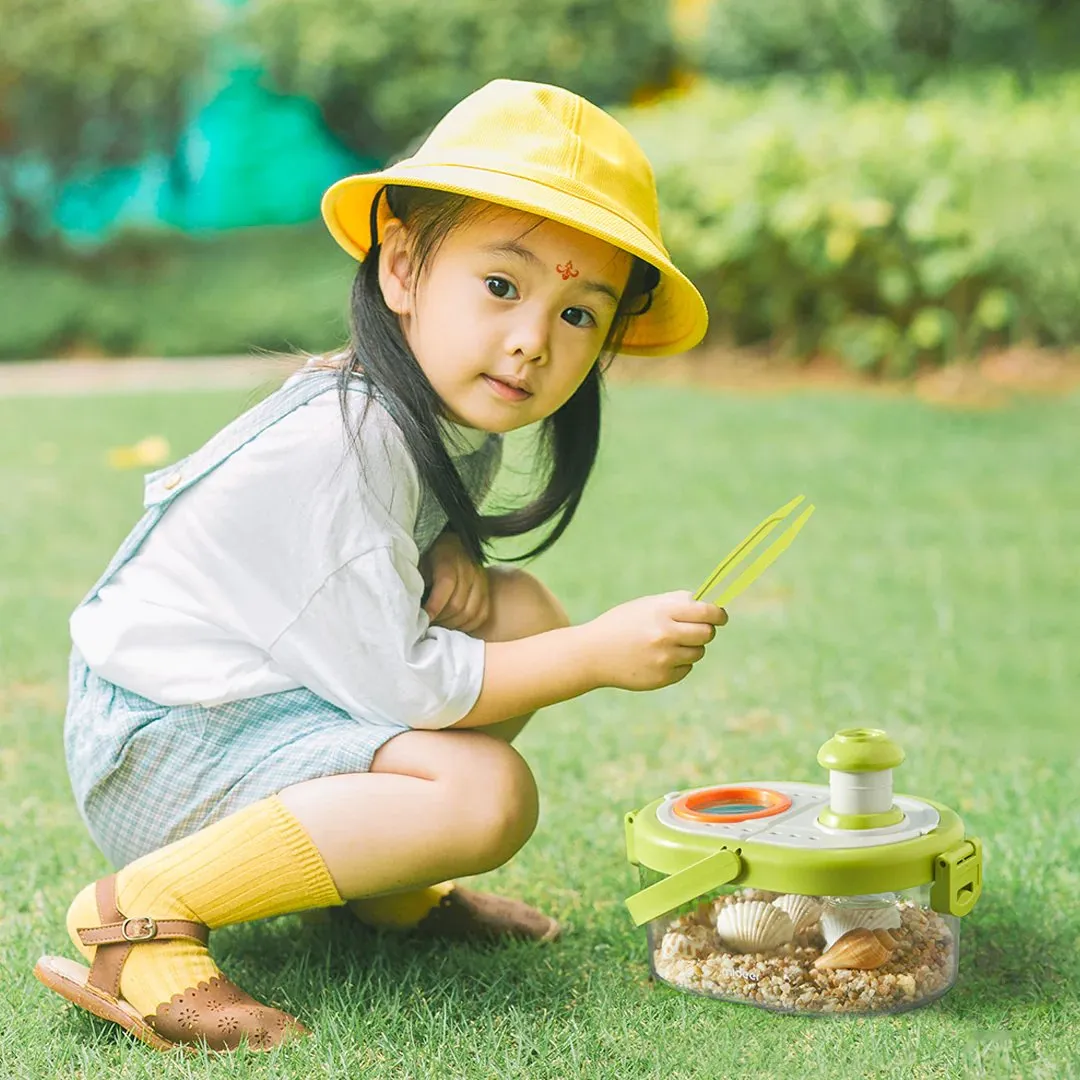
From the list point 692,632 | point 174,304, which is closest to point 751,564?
point 692,632

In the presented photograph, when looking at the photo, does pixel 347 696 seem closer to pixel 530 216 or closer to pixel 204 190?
pixel 530 216

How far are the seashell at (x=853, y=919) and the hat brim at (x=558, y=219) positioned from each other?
0.68 metres

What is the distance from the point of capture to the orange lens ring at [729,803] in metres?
1.71

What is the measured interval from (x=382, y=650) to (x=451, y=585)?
0.72ft

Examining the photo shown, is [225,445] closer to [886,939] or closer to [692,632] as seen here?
[692,632]

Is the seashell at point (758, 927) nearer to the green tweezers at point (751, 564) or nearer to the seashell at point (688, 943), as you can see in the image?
the seashell at point (688, 943)

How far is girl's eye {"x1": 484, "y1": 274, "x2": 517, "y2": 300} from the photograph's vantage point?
1687 millimetres

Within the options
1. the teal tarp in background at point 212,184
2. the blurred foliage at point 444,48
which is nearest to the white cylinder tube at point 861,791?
the blurred foliage at point 444,48

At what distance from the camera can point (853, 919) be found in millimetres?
1695

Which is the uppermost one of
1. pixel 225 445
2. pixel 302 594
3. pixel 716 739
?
pixel 225 445

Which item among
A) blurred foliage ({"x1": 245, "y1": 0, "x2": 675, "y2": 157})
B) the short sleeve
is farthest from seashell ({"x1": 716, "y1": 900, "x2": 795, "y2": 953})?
blurred foliage ({"x1": 245, "y1": 0, "x2": 675, "y2": 157})

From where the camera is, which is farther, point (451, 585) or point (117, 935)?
point (451, 585)

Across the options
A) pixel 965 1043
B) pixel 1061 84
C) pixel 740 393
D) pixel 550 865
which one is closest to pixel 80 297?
pixel 740 393

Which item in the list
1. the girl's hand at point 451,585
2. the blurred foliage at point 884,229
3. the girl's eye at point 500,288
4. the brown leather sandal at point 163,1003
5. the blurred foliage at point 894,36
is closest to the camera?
the brown leather sandal at point 163,1003
